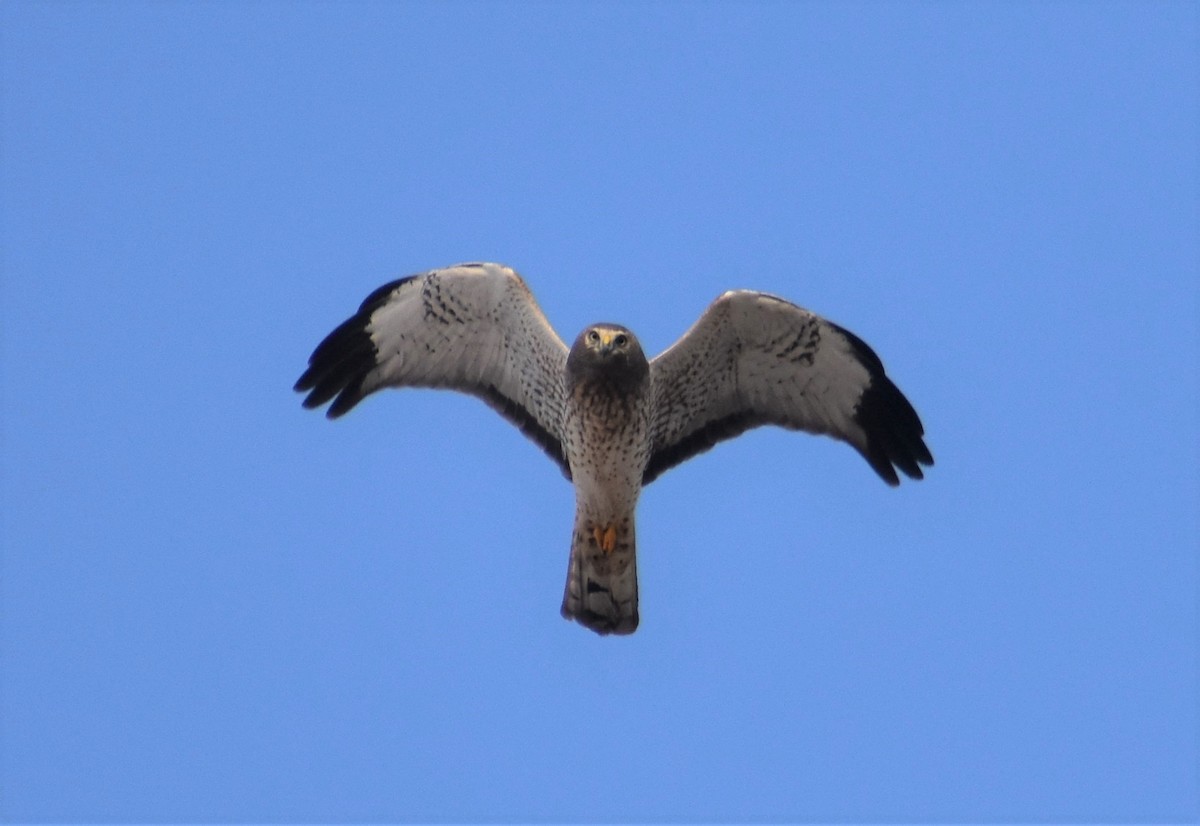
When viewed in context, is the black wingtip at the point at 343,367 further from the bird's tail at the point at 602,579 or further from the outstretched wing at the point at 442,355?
the bird's tail at the point at 602,579

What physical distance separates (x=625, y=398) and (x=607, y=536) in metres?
0.99

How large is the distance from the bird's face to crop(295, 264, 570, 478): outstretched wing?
2.20ft

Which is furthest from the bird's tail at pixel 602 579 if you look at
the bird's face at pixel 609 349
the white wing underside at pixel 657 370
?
the bird's face at pixel 609 349

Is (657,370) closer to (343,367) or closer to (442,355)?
(442,355)

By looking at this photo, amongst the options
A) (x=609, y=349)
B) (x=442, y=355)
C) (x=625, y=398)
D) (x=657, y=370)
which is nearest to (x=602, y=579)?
(x=625, y=398)

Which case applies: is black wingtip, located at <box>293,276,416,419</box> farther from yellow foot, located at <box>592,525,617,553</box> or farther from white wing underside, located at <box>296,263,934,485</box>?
Answer: yellow foot, located at <box>592,525,617,553</box>

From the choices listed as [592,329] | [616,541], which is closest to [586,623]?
[616,541]

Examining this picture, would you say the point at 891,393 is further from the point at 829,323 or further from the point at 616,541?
the point at 616,541

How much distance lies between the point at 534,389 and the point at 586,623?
1.58 m

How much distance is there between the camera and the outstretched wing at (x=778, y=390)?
33.3ft

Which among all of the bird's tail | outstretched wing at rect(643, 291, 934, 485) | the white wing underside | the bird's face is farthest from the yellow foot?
the bird's face

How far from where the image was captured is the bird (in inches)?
392

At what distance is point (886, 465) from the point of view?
10.5 meters

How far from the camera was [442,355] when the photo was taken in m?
10.5
